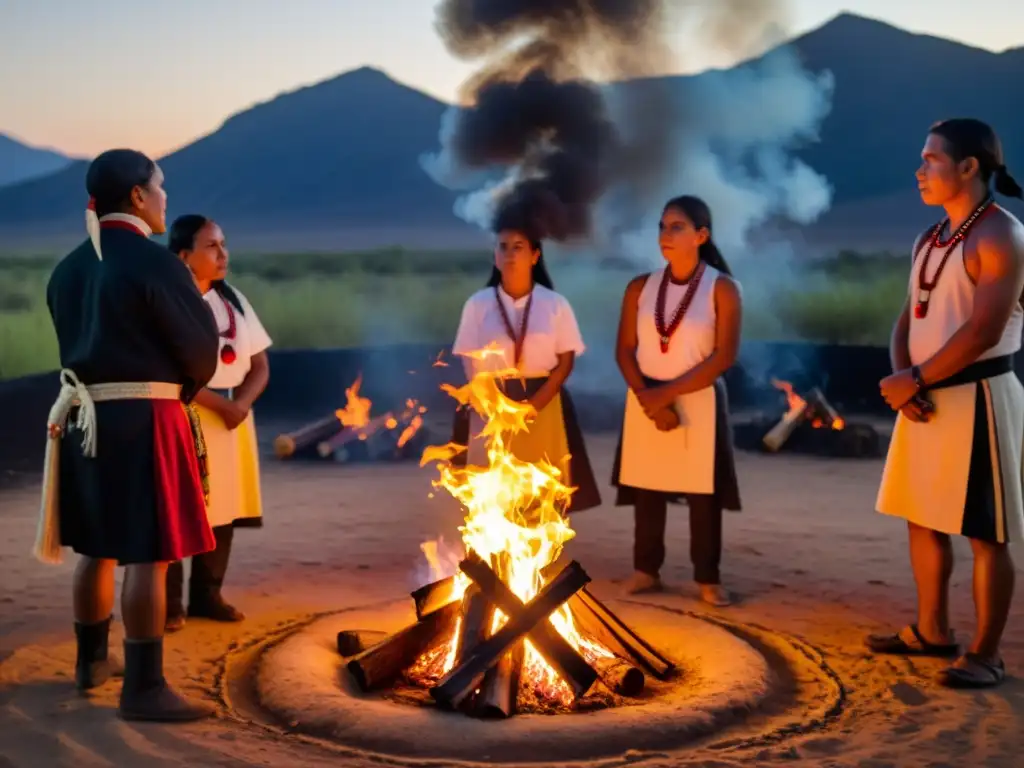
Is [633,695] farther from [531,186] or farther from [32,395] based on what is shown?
[32,395]

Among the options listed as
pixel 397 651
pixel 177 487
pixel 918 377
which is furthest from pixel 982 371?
pixel 177 487

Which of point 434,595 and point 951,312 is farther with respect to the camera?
point 434,595

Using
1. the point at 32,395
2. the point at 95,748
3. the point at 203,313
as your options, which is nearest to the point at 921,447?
the point at 203,313

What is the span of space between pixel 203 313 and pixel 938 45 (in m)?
35.2

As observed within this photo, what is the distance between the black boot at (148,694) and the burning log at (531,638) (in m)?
0.87

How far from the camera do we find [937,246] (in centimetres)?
462

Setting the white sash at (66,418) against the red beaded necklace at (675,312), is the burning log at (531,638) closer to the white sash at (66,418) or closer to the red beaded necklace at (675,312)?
the white sash at (66,418)

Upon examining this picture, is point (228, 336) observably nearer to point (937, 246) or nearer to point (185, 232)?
point (185, 232)

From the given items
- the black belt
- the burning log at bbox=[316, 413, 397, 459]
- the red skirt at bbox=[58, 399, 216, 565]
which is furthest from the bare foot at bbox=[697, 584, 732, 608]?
the burning log at bbox=[316, 413, 397, 459]

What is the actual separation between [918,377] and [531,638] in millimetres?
1819

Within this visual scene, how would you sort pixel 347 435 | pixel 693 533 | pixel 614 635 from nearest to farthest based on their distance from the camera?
1. pixel 614 635
2. pixel 693 533
3. pixel 347 435

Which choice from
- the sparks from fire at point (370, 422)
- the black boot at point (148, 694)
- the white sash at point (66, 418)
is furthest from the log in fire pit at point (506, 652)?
the sparks from fire at point (370, 422)

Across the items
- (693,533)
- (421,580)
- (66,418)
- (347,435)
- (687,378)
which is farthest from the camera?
(347,435)

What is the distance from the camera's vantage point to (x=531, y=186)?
40.3 feet
